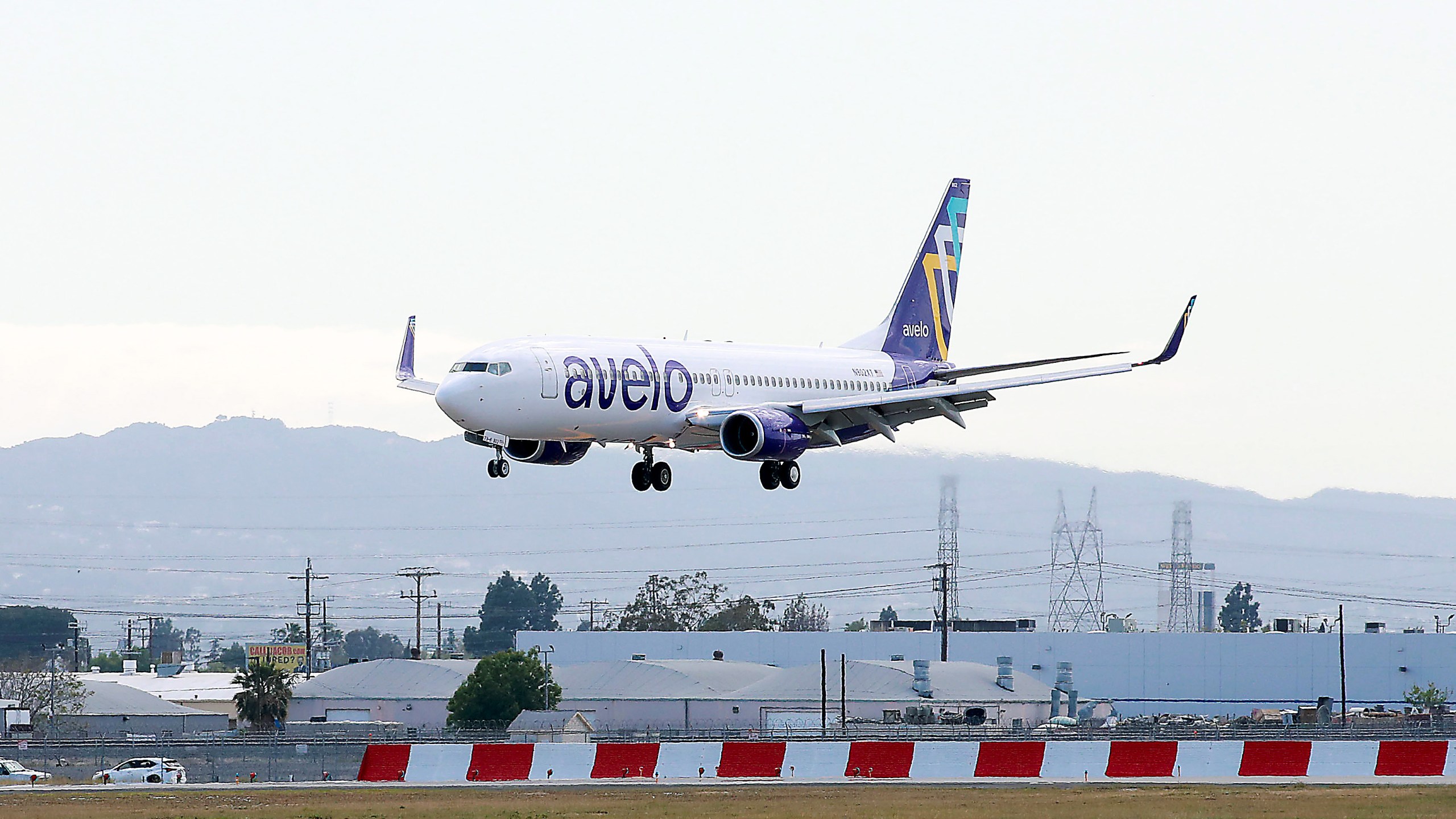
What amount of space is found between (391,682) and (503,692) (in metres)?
17.9

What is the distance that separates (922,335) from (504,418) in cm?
2502

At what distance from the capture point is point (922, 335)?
75.1 meters

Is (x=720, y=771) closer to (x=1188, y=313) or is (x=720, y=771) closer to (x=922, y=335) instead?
(x=922, y=335)

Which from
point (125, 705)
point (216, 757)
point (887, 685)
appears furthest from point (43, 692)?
point (216, 757)

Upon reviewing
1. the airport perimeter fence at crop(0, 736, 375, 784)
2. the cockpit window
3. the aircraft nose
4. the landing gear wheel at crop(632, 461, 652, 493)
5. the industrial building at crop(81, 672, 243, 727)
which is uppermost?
the cockpit window

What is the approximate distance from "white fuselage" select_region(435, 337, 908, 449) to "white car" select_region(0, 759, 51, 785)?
39.4 meters

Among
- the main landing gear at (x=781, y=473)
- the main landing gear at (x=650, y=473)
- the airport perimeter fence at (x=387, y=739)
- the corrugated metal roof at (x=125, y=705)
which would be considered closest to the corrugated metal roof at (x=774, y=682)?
the airport perimeter fence at (x=387, y=739)

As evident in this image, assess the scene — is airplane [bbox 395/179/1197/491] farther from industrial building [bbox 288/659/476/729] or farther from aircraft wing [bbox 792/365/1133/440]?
industrial building [bbox 288/659/476/729]

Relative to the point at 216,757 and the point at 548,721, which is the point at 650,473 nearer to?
the point at 216,757

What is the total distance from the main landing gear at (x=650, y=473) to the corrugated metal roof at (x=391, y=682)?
98.2 meters

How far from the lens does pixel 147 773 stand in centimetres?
8419

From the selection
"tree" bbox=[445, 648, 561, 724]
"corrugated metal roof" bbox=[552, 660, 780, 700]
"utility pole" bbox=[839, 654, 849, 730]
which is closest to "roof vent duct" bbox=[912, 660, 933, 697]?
"utility pole" bbox=[839, 654, 849, 730]

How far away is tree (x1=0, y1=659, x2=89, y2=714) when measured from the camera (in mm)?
150500

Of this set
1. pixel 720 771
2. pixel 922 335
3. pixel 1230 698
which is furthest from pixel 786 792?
pixel 1230 698
